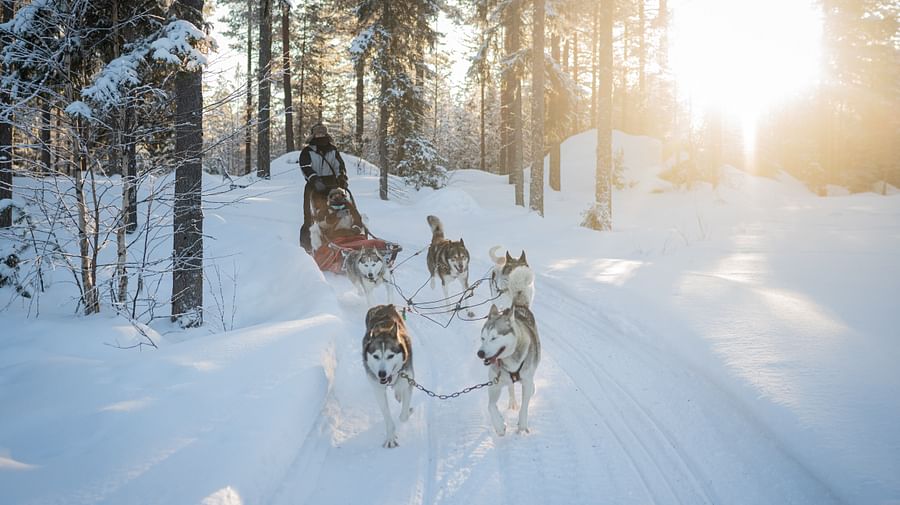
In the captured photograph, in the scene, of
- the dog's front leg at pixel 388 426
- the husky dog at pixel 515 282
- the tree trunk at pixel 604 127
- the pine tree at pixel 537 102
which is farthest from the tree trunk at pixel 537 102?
the dog's front leg at pixel 388 426

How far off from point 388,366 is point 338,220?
656 cm

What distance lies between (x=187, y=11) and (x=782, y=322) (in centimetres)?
839

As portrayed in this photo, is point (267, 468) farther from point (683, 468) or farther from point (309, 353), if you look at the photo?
point (683, 468)

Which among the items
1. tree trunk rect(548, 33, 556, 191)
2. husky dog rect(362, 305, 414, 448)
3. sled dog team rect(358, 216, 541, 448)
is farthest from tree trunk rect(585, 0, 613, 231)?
husky dog rect(362, 305, 414, 448)

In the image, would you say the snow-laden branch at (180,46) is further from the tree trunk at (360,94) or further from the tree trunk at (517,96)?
the tree trunk at (517,96)

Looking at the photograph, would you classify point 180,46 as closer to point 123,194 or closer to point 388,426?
point 123,194

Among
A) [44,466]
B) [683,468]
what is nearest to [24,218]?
[44,466]

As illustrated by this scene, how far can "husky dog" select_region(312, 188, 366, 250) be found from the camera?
1006cm

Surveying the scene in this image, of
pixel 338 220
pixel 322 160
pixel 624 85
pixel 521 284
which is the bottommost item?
pixel 521 284

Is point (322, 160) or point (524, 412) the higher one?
point (322, 160)

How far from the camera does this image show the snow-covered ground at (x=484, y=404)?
340 cm

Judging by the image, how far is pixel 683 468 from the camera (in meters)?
3.76

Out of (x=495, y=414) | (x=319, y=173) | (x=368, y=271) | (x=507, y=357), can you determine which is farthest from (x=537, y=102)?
(x=495, y=414)

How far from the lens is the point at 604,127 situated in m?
14.0
